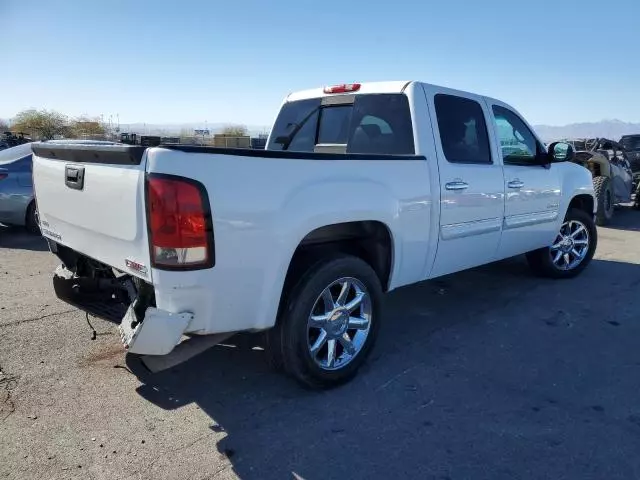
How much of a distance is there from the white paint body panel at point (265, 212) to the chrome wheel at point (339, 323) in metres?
0.38

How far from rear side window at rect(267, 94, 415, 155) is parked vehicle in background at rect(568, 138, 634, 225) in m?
7.47

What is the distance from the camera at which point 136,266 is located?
2652 millimetres

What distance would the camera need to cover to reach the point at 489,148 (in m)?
4.55

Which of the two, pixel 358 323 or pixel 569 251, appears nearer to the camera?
pixel 358 323

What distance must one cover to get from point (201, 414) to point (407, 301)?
2727 millimetres

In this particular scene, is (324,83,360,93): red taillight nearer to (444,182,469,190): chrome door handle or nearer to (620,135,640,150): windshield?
(444,182,469,190): chrome door handle

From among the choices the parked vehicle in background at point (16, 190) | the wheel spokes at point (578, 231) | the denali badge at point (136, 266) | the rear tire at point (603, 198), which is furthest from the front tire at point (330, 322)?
the rear tire at point (603, 198)

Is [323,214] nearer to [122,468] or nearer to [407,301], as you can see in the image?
[122,468]

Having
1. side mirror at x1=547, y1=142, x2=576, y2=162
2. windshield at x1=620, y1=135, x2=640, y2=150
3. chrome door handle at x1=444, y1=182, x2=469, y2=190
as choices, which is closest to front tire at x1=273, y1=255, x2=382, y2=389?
chrome door handle at x1=444, y1=182, x2=469, y2=190

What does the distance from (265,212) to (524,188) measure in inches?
124

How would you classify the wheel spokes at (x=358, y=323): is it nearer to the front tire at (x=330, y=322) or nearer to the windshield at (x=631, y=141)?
the front tire at (x=330, y=322)

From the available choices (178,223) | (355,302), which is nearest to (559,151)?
(355,302)

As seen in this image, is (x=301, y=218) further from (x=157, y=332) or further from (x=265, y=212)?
(x=157, y=332)

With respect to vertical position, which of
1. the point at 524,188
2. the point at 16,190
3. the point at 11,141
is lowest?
the point at 16,190
